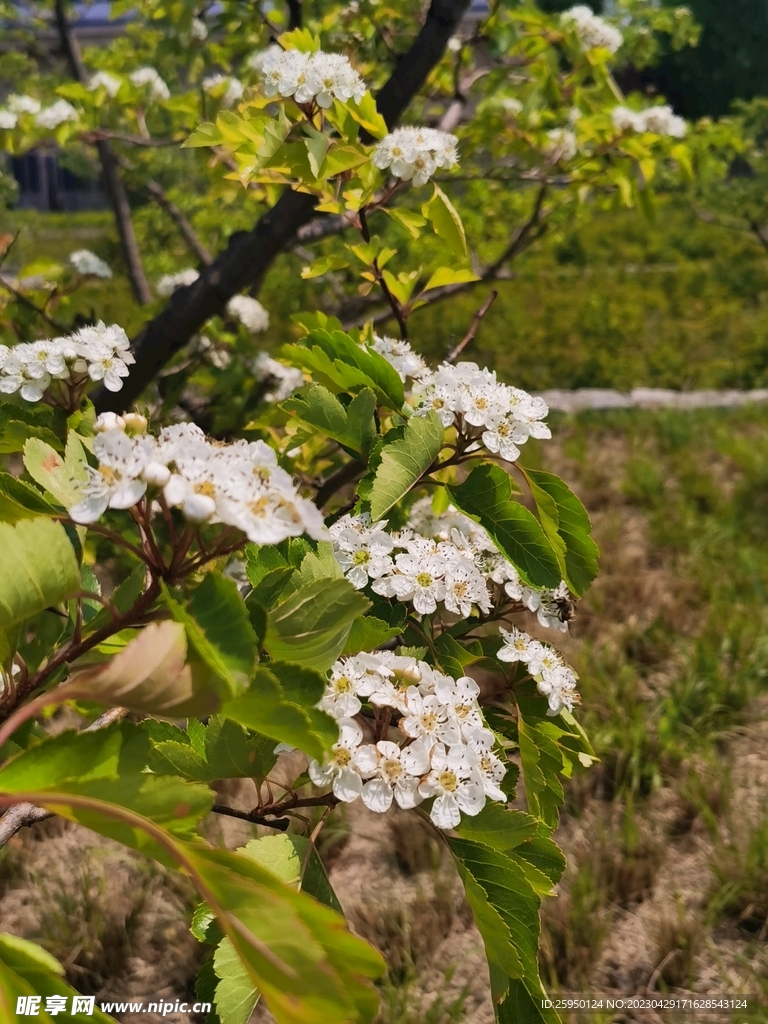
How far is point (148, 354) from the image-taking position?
1.46m

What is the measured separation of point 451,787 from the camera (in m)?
0.57

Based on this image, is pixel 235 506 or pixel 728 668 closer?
pixel 235 506

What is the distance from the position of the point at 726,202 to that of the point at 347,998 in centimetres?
646

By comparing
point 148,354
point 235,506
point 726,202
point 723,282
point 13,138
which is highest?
point 235,506

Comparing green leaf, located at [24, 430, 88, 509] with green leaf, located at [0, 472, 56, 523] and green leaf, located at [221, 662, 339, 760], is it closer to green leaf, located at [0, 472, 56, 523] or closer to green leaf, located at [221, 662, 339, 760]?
green leaf, located at [0, 472, 56, 523]

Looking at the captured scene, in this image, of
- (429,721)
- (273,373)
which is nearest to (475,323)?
(429,721)

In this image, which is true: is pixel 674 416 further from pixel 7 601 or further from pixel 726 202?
pixel 7 601

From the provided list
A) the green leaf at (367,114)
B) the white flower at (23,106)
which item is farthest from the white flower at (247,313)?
the green leaf at (367,114)

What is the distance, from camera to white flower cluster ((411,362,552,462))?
2.43 feet

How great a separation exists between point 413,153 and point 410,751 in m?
0.81

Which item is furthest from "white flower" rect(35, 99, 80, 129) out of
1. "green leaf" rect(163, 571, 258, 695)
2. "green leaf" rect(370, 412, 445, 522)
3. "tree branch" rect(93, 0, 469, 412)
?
"green leaf" rect(163, 571, 258, 695)

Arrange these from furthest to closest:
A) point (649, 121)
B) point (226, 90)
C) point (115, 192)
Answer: point (115, 192) → point (226, 90) → point (649, 121)

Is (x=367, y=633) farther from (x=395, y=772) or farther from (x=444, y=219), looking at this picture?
(x=444, y=219)

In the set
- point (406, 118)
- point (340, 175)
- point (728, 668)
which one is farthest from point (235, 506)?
point (406, 118)
